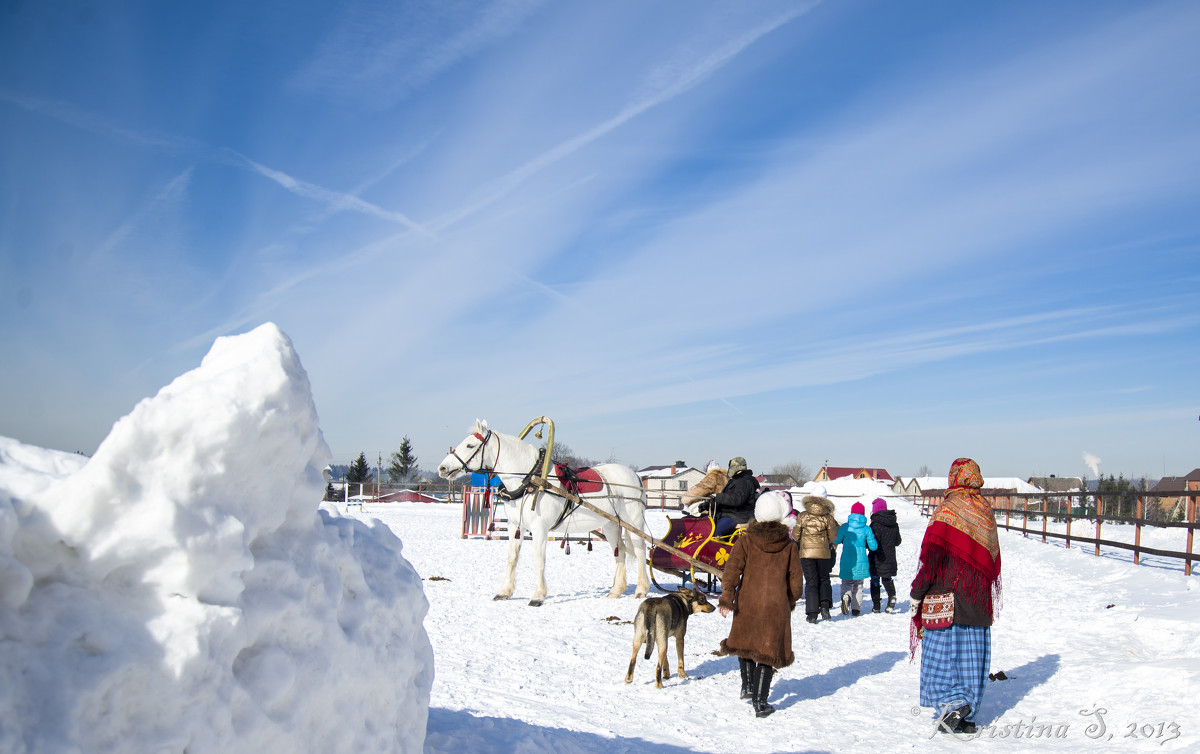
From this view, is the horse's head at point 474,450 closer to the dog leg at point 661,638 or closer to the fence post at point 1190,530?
the dog leg at point 661,638

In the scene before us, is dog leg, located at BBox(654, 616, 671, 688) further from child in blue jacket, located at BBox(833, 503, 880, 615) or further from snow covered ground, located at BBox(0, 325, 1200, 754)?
child in blue jacket, located at BBox(833, 503, 880, 615)

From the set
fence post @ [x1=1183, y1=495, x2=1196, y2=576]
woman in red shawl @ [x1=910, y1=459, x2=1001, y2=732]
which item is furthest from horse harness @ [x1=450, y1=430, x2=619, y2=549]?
fence post @ [x1=1183, y1=495, x2=1196, y2=576]

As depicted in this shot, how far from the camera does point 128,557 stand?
1818 millimetres

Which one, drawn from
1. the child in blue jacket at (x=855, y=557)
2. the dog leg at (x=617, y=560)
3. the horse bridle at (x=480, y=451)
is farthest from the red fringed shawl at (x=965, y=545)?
the horse bridle at (x=480, y=451)

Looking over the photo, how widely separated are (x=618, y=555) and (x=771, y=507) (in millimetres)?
5449

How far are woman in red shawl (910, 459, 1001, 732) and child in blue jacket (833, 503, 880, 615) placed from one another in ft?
15.7

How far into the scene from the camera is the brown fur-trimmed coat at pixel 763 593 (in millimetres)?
5797

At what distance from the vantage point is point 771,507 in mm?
6098

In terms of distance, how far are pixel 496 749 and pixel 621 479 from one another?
8.02 metres

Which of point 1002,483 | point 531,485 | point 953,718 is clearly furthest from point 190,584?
point 1002,483

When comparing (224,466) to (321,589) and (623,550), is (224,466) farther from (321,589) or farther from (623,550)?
(623,550)

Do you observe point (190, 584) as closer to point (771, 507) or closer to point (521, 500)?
point (771, 507)

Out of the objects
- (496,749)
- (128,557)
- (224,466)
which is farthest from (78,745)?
(496,749)

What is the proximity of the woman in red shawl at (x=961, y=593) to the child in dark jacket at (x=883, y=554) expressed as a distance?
4.87 m
